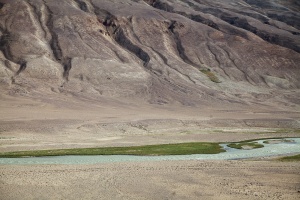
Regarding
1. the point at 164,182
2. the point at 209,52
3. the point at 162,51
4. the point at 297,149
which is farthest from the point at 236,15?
the point at 164,182

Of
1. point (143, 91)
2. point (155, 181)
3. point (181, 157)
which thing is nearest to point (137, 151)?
point (181, 157)

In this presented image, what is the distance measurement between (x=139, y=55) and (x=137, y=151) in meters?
89.5

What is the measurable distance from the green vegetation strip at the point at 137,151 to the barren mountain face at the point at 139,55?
5699 cm

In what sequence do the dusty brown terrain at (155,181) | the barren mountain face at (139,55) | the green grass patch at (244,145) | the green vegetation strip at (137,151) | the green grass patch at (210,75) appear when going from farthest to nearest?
the green grass patch at (210,75)
the barren mountain face at (139,55)
the green grass patch at (244,145)
the green vegetation strip at (137,151)
the dusty brown terrain at (155,181)

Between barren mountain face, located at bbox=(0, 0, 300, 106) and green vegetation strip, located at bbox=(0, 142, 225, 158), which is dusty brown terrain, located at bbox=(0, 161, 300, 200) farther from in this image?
barren mountain face, located at bbox=(0, 0, 300, 106)

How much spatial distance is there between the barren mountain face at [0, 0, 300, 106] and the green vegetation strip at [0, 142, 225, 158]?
56988mm

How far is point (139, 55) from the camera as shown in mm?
130625

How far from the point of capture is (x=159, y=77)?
386 ft

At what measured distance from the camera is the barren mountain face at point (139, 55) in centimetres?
10825

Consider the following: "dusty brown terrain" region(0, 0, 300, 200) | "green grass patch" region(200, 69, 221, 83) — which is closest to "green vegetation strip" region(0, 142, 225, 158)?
"dusty brown terrain" region(0, 0, 300, 200)

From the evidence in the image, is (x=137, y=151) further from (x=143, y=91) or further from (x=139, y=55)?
(x=139, y=55)

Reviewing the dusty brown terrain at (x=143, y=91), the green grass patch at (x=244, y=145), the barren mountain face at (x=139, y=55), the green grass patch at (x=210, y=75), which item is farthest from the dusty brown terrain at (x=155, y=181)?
the green grass patch at (x=210, y=75)

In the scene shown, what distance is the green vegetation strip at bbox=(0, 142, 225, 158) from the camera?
4091 cm

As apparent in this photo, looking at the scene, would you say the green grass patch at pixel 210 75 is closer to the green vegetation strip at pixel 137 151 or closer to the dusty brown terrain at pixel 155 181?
the green vegetation strip at pixel 137 151
